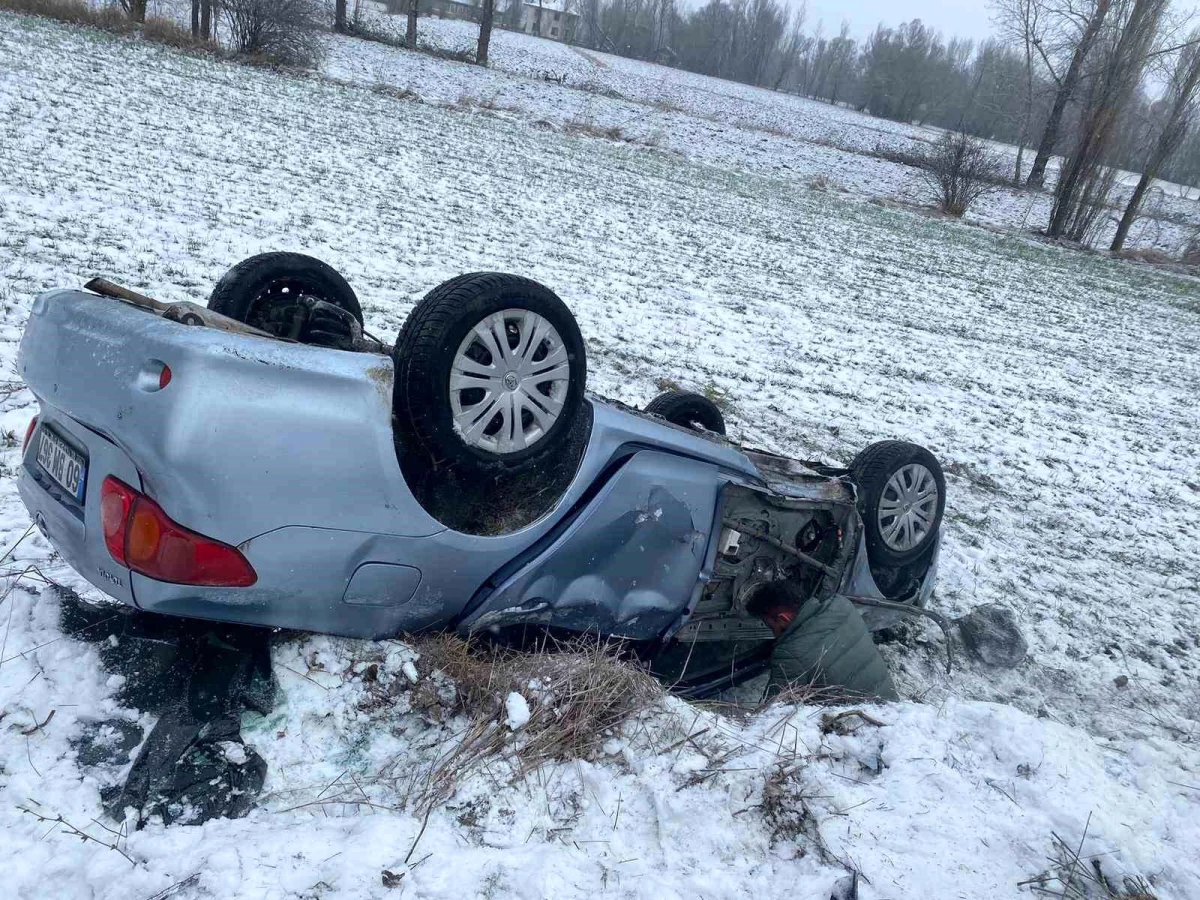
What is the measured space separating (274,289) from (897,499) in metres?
2.93

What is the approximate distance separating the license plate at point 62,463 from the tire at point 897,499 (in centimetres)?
296

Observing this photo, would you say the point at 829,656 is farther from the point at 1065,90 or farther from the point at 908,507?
the point at 1065,90

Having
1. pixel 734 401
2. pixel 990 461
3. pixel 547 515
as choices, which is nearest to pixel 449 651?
pixel 547 515

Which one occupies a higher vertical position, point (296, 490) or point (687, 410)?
point (296, 490)

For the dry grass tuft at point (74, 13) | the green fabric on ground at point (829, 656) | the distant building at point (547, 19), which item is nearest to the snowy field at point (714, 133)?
the dry grass tuft at point (74, 13)

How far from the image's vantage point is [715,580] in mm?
3023

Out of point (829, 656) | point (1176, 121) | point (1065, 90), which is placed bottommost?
point (829, 656)

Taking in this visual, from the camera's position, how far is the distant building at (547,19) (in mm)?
82856

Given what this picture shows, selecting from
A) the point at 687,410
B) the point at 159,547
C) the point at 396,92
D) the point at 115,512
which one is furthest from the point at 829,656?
the point at 396,92

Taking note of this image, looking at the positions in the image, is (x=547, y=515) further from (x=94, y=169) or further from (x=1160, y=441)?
(x=94, y=169)

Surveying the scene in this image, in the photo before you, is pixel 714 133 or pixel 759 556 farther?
pixel 714 133

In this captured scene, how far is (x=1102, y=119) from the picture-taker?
74.2ft

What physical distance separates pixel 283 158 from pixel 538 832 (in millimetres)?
12016

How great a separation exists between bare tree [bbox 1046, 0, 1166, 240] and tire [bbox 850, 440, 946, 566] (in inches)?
936
